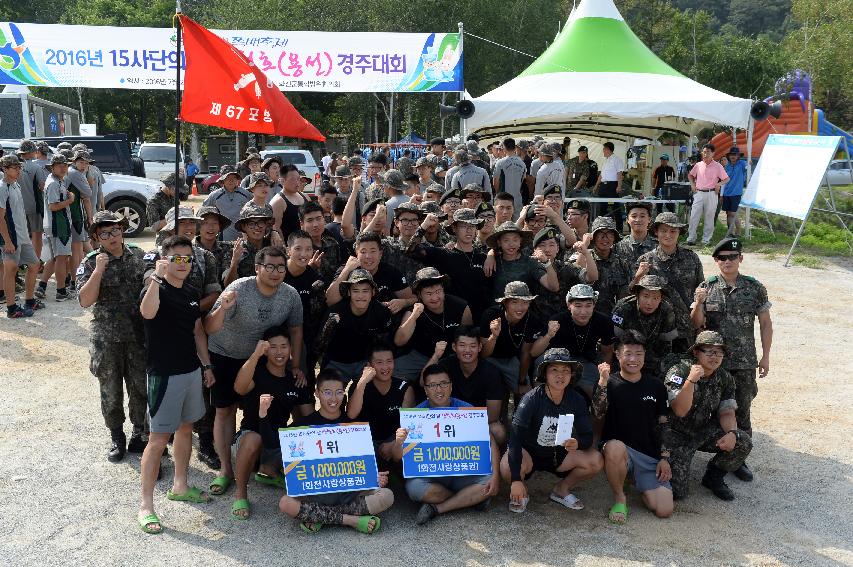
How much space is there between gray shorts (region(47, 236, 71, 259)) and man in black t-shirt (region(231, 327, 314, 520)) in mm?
5921

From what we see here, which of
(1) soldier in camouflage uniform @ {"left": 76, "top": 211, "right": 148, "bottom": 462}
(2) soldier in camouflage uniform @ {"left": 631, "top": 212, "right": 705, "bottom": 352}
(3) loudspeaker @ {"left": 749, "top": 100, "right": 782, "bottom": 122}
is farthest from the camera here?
(3) loudspeaker @ {"left": 749, "top": 100, "right": 782, "bottom": 122}

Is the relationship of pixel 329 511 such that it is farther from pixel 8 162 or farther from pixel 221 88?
pixel 8 162

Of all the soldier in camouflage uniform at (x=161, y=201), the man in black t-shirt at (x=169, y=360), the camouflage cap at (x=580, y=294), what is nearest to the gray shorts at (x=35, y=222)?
the soldier in camouflage uniform at (x=161, y=201)

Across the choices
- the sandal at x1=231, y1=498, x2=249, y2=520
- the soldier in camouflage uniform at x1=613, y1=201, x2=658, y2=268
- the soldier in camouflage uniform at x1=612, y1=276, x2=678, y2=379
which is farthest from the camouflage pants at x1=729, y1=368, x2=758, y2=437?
the sandal at x1=231, y1=498, x2=249, y2=520

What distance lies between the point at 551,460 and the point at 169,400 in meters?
2.60

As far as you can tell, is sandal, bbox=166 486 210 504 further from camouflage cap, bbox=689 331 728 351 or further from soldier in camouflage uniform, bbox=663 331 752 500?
camouflage cap, bbox=689 331 728 351

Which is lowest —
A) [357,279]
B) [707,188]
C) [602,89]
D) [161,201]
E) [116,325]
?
[116,325]

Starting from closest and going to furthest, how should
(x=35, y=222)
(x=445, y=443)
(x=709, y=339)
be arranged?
(x=445, y=443), (x=709, y=339), (x=35, y=222)

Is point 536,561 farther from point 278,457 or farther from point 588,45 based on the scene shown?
point 588,45

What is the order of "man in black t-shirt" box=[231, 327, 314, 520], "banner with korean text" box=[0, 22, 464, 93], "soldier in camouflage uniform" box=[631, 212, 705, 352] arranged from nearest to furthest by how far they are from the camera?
"man in black t-shirt" box=[231, 327, 314, 520] → "soldier in camouflage uniform" box=[631, 212, 705, 352] → "banner with korean text" box=[0, 22, 464, 93]

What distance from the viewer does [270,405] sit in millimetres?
5375

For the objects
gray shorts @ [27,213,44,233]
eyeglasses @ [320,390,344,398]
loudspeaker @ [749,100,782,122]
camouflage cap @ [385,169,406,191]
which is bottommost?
eyeglasses @ [320,390,344,398]

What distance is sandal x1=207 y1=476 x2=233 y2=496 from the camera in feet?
17.9

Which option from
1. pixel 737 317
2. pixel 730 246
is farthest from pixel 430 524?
pixel 730 246
